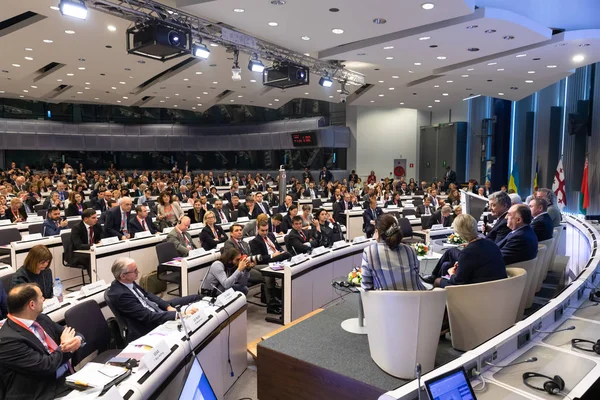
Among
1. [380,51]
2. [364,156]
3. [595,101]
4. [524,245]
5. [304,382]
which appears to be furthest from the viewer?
[364,156]

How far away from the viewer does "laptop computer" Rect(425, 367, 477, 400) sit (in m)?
1.84

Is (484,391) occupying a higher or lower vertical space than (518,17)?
lower

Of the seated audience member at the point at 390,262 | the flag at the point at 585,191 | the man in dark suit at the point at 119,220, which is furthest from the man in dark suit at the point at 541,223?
the flag at the point at 585,191

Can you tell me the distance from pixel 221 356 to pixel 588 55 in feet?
30.0

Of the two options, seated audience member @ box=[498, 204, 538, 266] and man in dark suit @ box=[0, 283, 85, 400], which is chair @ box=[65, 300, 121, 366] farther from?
seated audience member @ box=[498, 204, 538, 266]

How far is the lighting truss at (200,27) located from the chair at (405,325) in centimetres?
560

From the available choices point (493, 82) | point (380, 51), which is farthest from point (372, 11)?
point (493, 82)

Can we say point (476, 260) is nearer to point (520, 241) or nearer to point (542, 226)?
point (520, 241)

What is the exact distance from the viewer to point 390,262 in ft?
10.8

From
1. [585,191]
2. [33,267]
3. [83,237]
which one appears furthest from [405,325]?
[585,191]

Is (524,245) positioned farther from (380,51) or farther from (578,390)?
(380,51)

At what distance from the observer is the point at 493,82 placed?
11625 mm

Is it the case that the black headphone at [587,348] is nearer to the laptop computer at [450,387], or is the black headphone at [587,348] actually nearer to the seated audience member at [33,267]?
the laptop computer at [450,387]

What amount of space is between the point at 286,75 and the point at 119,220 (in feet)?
14.9
